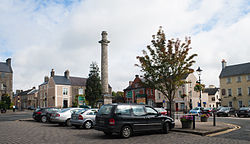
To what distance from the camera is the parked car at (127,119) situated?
39.3ft

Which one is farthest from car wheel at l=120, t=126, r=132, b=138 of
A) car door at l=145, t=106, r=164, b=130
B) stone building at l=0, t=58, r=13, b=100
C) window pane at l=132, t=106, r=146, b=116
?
stone building at l=0, t=58, r=13, b=100

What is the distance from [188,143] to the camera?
1062cm

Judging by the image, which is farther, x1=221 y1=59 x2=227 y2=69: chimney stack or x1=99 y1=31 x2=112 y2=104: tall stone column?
x1=221 y1=59 x2=227 y2=69: chimney stack

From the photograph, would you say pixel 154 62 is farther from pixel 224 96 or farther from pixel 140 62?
pixel 224 96

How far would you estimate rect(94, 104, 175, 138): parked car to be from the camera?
1198cm

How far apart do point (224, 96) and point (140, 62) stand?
45813 mm

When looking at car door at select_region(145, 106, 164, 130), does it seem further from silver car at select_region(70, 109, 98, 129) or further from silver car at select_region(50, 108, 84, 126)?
silver car at select_region(50, 108, 84, 126)

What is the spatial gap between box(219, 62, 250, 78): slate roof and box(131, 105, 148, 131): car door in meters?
48.2

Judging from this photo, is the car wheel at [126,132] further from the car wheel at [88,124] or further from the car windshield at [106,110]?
the car wheel at [88,124]

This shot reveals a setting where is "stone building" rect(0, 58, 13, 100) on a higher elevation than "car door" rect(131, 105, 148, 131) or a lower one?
higher

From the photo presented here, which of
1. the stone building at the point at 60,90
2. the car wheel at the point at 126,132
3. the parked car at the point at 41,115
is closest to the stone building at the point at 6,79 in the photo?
the stone building at the point at 60,90

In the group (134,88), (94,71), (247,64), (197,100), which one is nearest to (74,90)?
(94,71)

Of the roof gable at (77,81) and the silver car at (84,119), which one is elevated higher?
the roof gable at (77,81)

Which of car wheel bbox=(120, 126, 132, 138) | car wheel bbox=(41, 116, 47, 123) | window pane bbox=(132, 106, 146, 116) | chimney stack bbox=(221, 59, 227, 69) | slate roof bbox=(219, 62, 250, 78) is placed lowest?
car wheel bbox=(41, 116, 47, 123)
